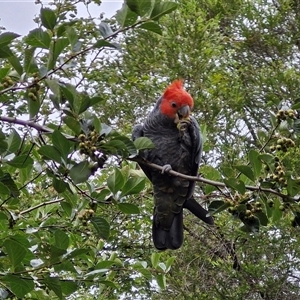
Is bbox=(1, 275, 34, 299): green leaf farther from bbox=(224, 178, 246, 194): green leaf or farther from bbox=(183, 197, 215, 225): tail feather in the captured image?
bbox=(183, 197, 215, 225): tail feather

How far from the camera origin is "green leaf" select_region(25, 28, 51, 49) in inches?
46.0

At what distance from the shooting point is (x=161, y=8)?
1166 mm

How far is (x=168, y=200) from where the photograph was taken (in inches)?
89.9

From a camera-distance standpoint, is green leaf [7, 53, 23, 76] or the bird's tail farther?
the bird's tail

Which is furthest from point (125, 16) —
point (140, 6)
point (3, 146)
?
Answer: point (3, 146)

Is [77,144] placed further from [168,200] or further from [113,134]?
[168,200]

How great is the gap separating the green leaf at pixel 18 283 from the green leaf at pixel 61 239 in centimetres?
10

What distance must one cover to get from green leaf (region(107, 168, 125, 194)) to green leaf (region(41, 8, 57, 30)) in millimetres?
354

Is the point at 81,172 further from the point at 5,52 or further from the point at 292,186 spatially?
the point at 292,186

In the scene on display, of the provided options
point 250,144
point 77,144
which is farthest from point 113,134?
point 250,144

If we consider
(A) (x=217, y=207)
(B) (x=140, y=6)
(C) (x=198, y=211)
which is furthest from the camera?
(C) (x=198, y=211)

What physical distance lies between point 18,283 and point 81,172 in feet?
0.96

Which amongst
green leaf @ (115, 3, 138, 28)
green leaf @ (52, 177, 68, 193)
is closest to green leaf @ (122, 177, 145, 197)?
green leaf @ (52, 177, 68, 193)

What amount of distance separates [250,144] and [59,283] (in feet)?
10.5
